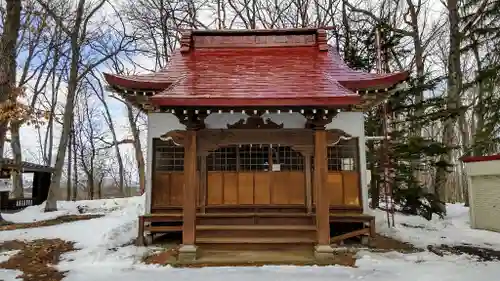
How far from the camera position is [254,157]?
9.22 meters

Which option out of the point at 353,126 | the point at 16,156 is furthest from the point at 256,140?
the point at 16,156

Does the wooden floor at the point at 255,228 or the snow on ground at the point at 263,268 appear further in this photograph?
the wooden floor at the point at 255,228

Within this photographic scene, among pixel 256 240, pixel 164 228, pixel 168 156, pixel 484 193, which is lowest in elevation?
pixel 256 240

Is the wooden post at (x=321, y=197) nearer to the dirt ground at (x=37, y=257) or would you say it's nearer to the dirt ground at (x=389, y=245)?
the dirt ground at (x=389, y=245)

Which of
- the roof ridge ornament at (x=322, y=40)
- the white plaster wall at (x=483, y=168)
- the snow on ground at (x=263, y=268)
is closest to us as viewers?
the snow on ground at (x=263, y=268)

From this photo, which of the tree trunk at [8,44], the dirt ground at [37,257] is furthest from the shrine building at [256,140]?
the tree trunk at [8,44]

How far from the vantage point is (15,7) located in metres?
7.21

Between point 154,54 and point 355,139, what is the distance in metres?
15.6

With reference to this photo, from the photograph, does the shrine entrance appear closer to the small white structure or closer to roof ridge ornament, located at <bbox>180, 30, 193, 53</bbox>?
roof ridge ornament, located at <bbox>180, 30, 193, 53</bbox>

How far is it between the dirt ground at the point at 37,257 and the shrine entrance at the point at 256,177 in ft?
11.0

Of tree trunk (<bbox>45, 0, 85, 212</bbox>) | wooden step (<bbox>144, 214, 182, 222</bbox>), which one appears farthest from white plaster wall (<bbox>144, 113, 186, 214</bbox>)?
tree trunk (<bbox>45, 0, 85, 212</bbox>)

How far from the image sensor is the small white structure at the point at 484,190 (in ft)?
31.9

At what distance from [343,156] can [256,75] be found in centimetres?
296

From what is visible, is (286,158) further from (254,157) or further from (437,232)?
(437,232)
